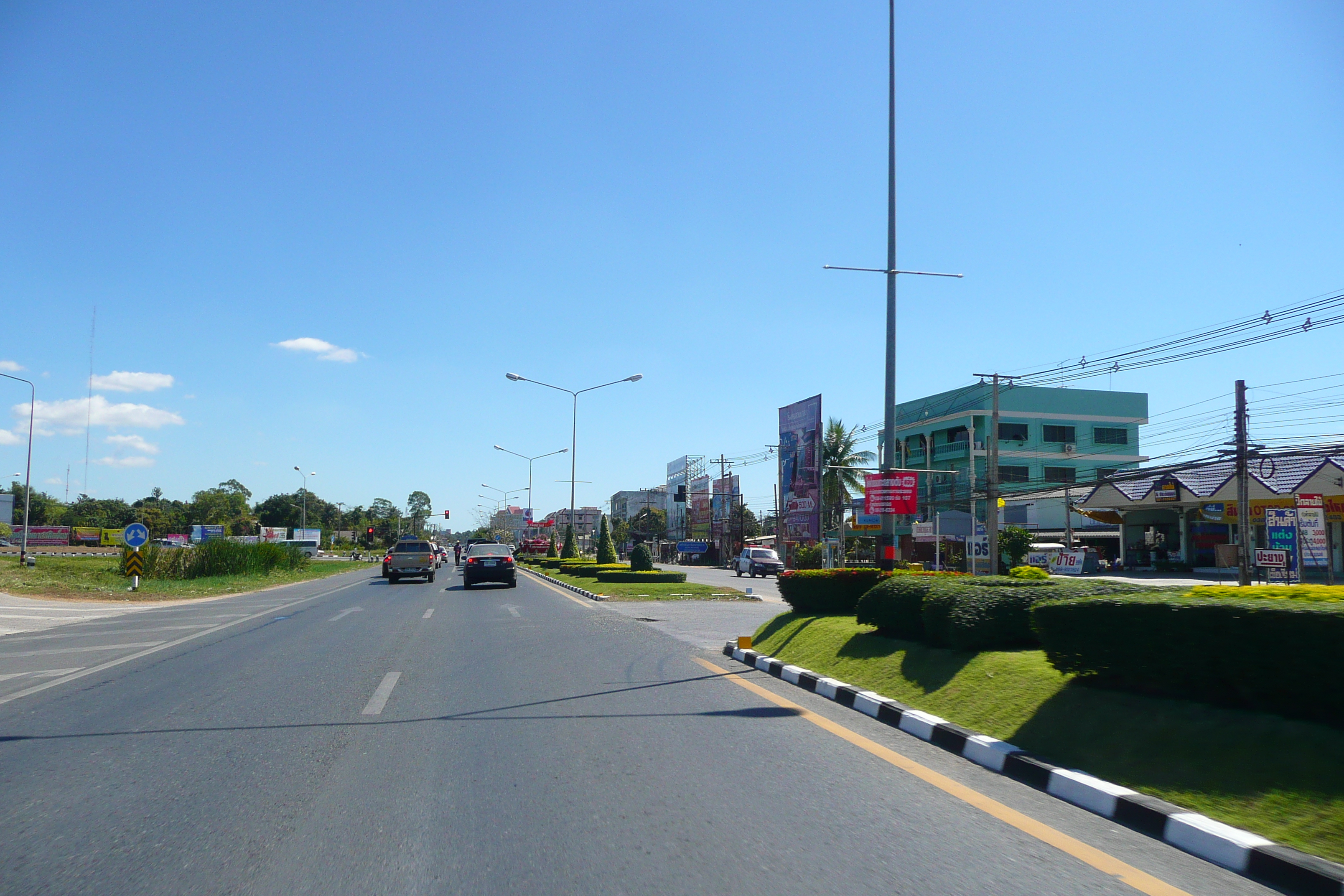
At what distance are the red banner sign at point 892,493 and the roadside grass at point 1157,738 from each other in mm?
3874

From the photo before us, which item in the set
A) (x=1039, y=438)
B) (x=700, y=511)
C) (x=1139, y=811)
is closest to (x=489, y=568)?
(x=1139, y=811)

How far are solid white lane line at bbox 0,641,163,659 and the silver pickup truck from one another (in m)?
24.4

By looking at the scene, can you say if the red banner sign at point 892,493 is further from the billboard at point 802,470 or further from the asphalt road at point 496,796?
the billboard at point 802,470

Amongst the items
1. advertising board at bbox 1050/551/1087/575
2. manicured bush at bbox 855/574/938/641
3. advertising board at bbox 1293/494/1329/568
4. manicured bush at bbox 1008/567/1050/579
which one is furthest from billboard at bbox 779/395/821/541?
manicured bush at bbox 855/574/938/641

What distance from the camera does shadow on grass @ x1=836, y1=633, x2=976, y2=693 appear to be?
7879 millimetres

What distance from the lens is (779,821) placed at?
4.78 meters

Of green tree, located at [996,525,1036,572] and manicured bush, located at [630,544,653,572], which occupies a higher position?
green tree, located at [996,525,1036,572]

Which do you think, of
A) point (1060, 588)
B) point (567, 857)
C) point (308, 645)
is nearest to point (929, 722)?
point (1060, 588)

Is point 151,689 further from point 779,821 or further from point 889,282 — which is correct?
point 889,282

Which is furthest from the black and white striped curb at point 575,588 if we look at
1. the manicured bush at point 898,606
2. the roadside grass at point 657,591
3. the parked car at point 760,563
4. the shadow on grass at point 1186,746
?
the shadow on grass at point 1186,746

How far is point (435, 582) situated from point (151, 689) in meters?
30.2

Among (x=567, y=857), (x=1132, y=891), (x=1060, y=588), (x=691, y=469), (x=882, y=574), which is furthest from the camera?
(x=691, y=469)

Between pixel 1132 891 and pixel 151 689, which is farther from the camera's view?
pixel 151 689

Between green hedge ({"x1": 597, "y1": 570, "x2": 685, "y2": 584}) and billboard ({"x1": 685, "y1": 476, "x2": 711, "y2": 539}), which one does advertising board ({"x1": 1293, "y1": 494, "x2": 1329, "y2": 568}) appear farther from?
billboard ({"x1": 685, "y1": 476, "x2": 711, "y2": 539})
